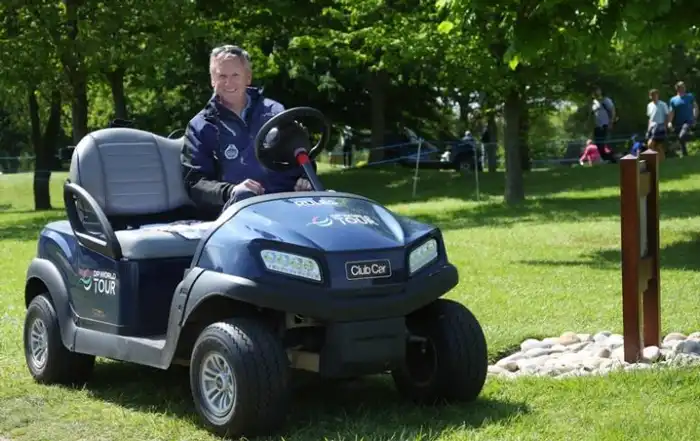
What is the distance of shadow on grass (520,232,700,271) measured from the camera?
11859mm

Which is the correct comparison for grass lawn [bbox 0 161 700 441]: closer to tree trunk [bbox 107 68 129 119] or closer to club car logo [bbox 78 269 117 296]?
club car logo [bbox 78 269 117 296]

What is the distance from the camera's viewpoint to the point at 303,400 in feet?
19.7

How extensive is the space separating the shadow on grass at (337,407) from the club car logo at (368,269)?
0.71 metres

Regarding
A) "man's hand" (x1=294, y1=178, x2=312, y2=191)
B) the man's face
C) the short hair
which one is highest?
the short hair

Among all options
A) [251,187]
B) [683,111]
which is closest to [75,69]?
[683,111]

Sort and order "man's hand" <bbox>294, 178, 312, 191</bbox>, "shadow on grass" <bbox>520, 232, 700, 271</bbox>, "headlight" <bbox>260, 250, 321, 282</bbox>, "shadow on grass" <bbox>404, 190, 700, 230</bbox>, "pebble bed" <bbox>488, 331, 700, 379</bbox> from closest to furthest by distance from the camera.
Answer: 1. "headlight" <bbox>260, 250, 321, 282</bbox>
2. "man's hand" <bbox>294, 178, 312, 191</bbox>
3. "pebble bed" <bbox>488, 331, 700, 379</bbox>
4. "shadow on grass" <bbox>520, 232, 700, 271</bbox>
5. "shadow on grass" <bbox>404, 190, 700, 230</bbox>

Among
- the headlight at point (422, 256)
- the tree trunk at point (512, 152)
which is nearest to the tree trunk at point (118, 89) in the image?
the tree trunk at point (512, 152)

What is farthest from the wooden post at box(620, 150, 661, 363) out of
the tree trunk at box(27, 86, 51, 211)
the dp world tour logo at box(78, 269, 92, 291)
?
the tree trunk at box(27, 86, 51, 211)

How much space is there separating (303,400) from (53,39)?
17.2 meters

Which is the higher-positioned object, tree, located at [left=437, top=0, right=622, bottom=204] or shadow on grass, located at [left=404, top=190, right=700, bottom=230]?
tree, located at [left=437, top=0, right=622, bottom=204]

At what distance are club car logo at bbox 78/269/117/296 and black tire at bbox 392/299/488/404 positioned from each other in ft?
5.13

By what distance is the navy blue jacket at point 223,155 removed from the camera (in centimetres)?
626

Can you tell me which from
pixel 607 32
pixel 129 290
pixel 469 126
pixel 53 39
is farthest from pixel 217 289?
pixel 469 126

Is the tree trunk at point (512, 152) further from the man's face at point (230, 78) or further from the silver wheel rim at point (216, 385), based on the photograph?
the silver wheel rim at point (216, 385)
